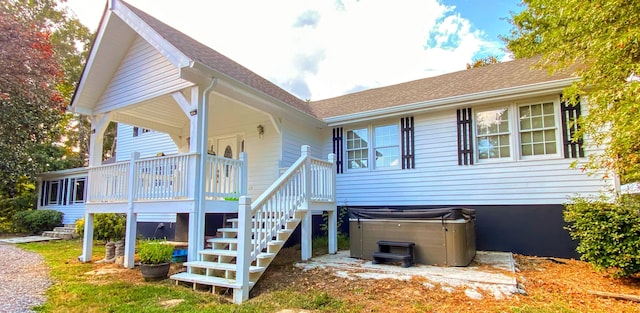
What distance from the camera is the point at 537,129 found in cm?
721

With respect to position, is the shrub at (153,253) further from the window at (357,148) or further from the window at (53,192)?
the window at (53,192)

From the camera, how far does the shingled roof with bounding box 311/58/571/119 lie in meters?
7.92

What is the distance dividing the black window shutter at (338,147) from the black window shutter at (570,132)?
516cm

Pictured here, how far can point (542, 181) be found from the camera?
7016 mm

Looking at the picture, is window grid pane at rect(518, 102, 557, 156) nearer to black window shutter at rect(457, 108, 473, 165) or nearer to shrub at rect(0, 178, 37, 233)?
black window shutter at rect(457, 108, 473, 165)

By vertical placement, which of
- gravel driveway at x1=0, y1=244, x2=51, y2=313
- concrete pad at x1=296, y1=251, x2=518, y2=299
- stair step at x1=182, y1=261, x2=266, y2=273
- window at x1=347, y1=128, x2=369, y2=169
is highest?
window at x1=347, y1=128, x2=369, y2=169

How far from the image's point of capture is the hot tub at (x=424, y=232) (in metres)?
5.70

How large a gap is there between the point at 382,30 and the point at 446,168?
7.70 m

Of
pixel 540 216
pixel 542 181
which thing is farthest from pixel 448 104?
pixel 540 216

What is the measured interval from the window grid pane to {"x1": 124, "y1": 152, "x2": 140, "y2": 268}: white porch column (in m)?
8.25

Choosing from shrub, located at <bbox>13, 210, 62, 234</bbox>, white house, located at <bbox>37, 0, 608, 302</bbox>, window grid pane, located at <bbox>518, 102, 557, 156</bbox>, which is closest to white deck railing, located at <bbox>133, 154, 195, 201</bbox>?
white house, located at <bbox>37, 0, 608, 302</bbox>

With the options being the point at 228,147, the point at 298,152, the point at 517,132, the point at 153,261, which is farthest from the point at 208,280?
the point at 517,132

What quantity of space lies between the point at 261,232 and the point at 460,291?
294 centimetres

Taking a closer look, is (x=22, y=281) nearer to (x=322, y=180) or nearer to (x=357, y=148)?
(x=322, y=180)
